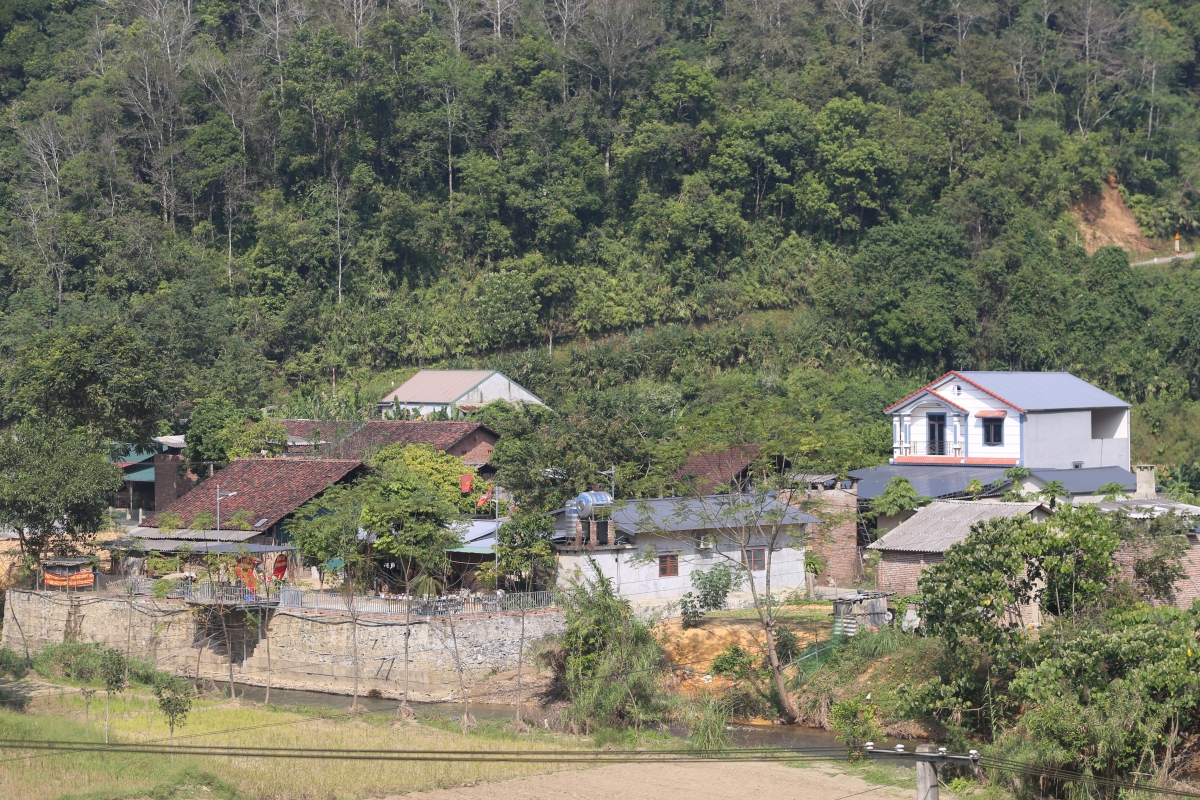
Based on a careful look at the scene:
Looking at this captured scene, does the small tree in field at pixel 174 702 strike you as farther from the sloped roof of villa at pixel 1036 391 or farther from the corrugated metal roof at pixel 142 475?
the sloped roof of villa at pixel 1036 391

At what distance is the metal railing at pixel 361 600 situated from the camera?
36094 millimetres

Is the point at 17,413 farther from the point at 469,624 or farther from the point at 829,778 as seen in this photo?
the point at 829,778

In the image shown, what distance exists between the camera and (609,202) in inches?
2813

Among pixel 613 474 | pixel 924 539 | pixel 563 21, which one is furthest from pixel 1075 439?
pixel 563 21

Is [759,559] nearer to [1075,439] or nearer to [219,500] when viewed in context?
[1075,439]

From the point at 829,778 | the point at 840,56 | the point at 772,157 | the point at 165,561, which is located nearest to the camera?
the point at 829,778

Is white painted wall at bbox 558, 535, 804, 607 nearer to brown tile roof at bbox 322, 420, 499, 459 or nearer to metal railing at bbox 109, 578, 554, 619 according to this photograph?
metal railing at bbox 109, 578, 554, 619

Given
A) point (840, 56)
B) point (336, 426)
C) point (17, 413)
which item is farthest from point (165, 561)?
point (840, 56)

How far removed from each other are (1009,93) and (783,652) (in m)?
49.6

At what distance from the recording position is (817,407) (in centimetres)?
5394

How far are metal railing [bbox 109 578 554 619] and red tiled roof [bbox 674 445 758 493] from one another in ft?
18.9

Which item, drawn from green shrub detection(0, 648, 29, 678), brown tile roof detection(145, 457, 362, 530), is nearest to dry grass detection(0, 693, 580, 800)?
green shrub detection(0, 648, 29, 678)

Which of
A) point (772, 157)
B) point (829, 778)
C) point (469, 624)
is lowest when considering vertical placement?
point (829, 778)

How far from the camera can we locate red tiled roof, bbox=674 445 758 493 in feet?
128
